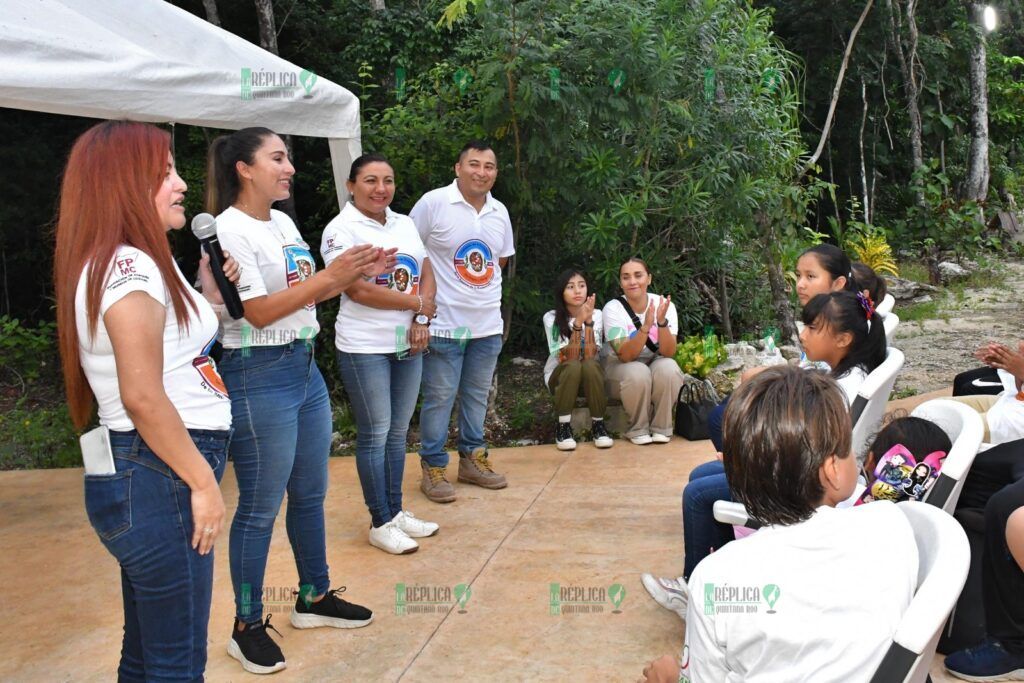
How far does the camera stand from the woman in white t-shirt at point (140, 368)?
1832mm

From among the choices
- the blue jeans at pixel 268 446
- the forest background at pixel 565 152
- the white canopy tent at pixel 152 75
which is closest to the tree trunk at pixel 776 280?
the forest background at pixel 565 152

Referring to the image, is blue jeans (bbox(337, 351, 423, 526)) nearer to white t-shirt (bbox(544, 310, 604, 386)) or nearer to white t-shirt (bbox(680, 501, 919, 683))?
white t-shirt (bbox(544, 310, 604, 386))

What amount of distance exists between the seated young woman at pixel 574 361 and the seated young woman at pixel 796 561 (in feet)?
11.8

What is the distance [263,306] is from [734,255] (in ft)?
15.3

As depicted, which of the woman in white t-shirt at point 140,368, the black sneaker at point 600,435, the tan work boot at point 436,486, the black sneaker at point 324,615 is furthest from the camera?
the black sneaker at point 600,435

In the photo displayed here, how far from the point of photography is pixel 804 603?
1518 millimetres

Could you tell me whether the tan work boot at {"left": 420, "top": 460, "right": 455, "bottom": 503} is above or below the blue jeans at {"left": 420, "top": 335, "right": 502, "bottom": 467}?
below

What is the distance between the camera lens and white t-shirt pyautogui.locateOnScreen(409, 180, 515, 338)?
14.1 ft

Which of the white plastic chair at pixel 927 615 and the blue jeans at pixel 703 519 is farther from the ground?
the white plastic chair at pixel 927 615

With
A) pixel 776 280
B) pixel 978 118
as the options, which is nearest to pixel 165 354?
pixel 776 280

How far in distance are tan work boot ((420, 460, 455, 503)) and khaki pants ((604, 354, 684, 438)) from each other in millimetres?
1339
